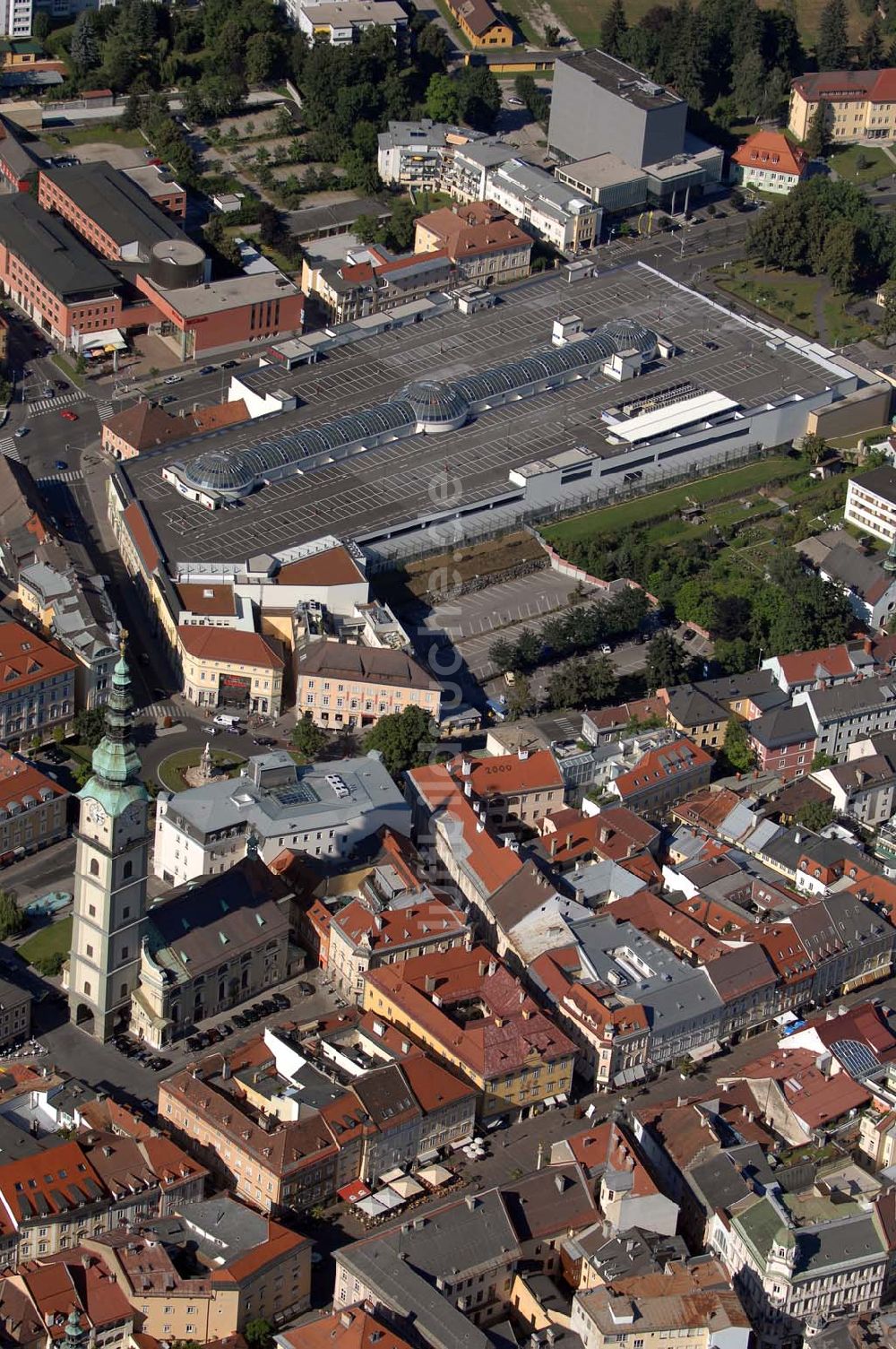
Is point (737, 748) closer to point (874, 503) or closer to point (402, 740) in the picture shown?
point (402, 740)

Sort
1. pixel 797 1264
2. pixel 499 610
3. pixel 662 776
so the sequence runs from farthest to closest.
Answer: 1. pixel 499 610
2. pixel 662 776
3. pixel 797 1264

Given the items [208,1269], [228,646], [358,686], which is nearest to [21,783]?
[228,646]

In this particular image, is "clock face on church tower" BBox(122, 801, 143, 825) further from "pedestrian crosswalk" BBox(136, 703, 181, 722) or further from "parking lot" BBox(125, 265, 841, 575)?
"parking lot" BBox(125, 265, 841, 575)

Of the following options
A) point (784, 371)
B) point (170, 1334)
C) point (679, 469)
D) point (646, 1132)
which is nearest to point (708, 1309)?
point (646, 1132)

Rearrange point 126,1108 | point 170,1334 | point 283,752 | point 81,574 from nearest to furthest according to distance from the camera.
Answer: point 170,1334
point 126,1108
point 283,752
point 81,574

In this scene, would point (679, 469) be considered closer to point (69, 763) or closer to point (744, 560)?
point (744, 560)

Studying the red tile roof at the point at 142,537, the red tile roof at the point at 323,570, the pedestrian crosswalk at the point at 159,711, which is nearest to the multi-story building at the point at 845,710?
the red tile roof at the point at 323,570
